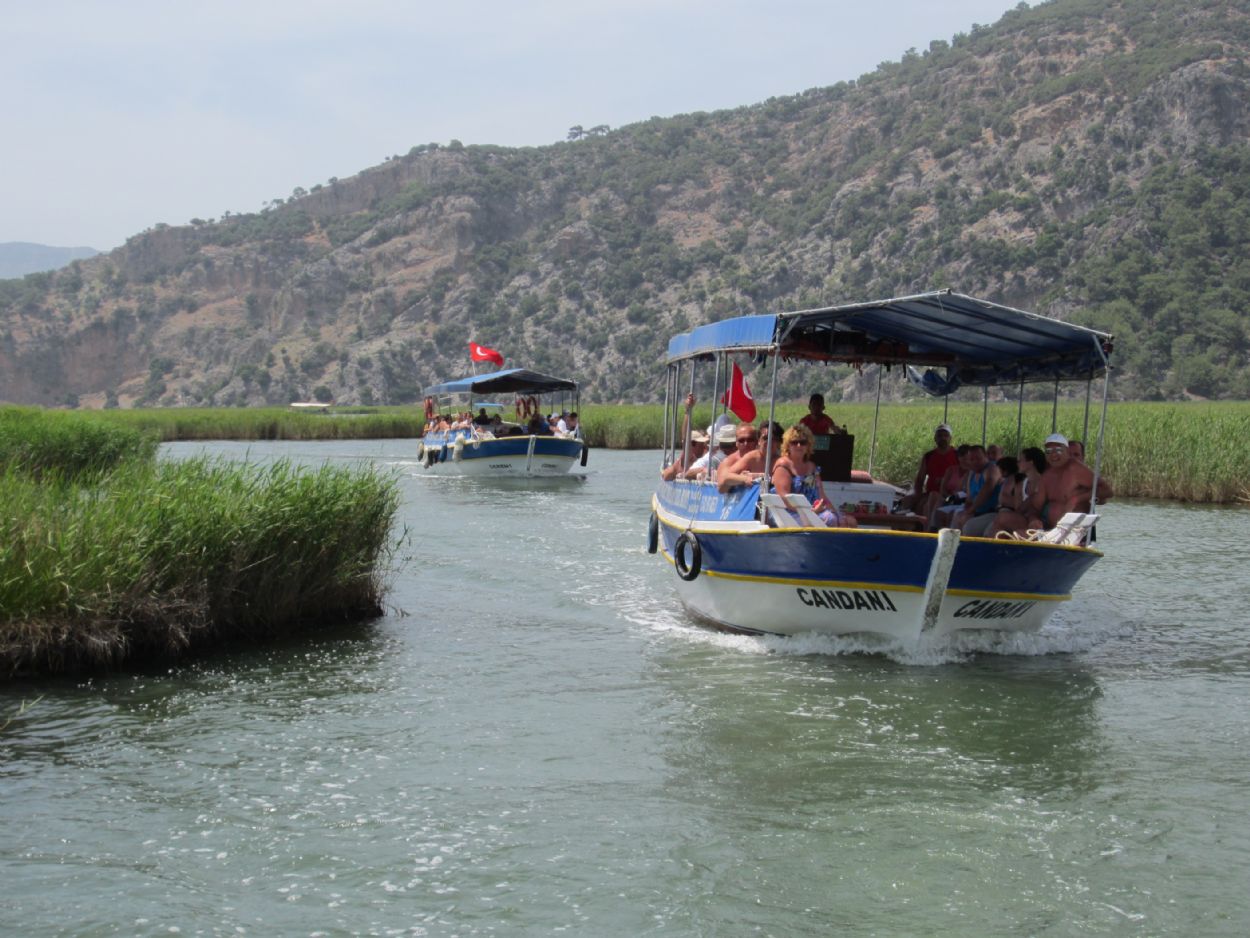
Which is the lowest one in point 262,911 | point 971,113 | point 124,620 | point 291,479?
point 262,911

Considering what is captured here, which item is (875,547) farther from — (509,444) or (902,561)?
(509,444)

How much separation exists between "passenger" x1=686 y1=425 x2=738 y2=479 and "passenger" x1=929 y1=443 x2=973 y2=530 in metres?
2.24

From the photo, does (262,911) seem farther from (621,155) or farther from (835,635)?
(621,155)

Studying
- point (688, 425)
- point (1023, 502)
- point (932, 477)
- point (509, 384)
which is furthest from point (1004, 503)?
point (509, 384)

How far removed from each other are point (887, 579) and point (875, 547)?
346 millimetres

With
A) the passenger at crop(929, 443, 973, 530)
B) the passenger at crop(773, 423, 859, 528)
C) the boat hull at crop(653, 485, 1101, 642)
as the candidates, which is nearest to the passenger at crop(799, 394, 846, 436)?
the passenger at crop(929, 443, 973, 530)

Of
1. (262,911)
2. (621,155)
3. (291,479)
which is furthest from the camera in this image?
(621,155)

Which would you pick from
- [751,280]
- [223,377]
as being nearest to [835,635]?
[751,280]

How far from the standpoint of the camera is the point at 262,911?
628cm

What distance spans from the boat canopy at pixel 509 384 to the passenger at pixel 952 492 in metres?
21.0

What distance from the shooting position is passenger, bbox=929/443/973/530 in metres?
13.6

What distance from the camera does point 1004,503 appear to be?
42.2 ft

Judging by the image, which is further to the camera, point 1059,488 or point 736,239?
point 736,239

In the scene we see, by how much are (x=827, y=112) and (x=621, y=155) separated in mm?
23514
